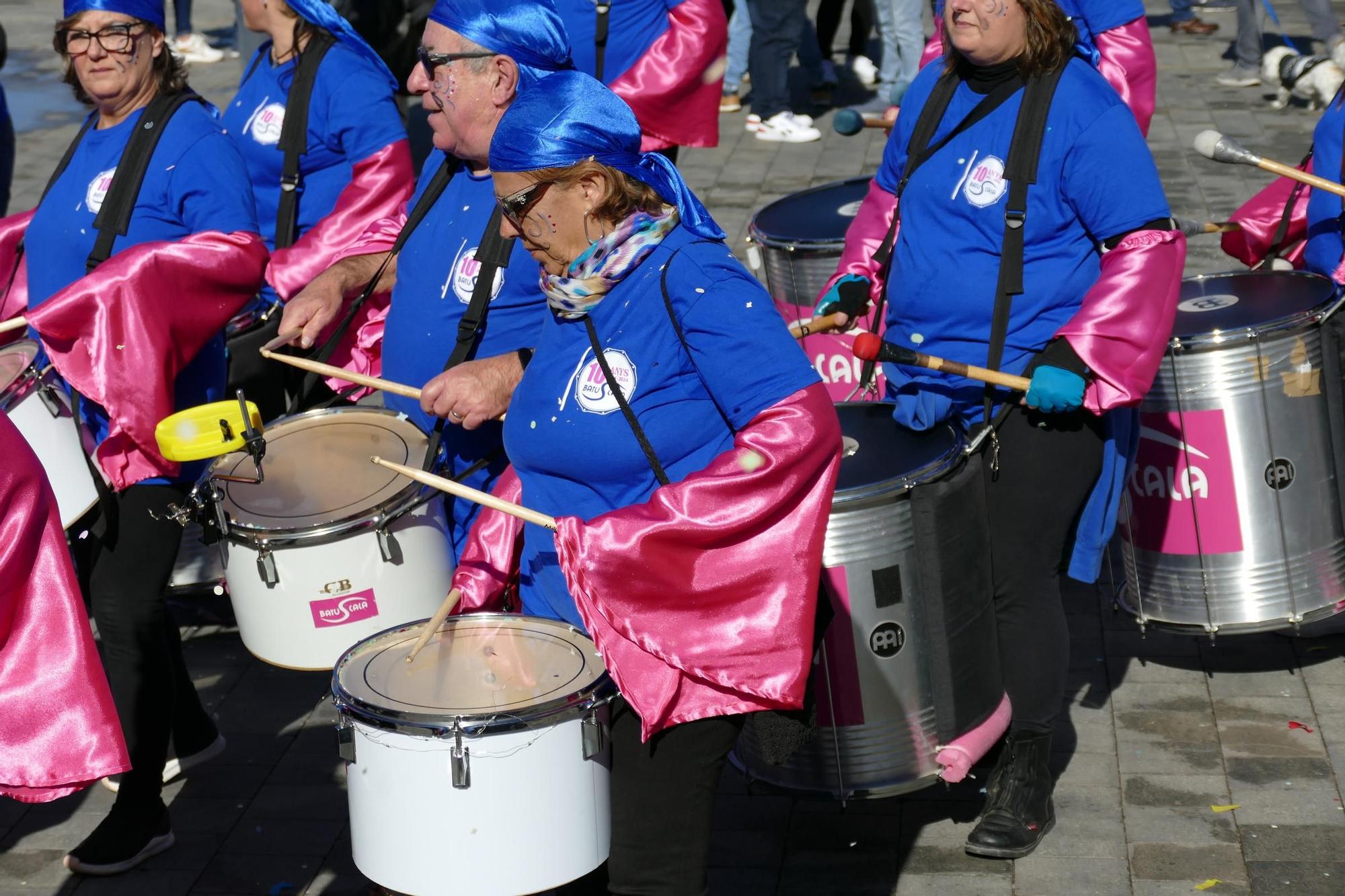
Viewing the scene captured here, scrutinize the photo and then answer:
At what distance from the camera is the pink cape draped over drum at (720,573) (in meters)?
2.54

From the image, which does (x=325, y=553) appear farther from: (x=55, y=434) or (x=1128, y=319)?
(x=1128, y=319)

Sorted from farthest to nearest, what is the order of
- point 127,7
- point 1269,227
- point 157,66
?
point 1269,227 < point 157,66 < point 127,7

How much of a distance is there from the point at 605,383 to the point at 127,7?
6.31 ft

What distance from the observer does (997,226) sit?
3.57 metres

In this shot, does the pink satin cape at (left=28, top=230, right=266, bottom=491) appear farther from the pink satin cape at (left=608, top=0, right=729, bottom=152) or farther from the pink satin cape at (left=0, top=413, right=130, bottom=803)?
the pink satin cape at (left=608, top=0, right=729, bottom=152)

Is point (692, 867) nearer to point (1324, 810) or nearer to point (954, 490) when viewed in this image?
point (954, 490)

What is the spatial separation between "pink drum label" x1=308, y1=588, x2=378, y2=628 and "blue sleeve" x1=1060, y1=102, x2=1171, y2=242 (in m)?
1.65

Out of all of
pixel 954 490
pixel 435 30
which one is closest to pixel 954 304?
pixel 954 490

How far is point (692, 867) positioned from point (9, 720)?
3.77 ft

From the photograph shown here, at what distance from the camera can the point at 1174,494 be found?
4.21 m

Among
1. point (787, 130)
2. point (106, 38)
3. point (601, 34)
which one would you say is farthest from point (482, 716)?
→ point (787, 130)

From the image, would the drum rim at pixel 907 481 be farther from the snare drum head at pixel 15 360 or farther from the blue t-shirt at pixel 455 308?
the snare drum head at pixel 15 360

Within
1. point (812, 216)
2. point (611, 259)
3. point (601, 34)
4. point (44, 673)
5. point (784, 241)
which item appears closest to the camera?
point (611, 259)

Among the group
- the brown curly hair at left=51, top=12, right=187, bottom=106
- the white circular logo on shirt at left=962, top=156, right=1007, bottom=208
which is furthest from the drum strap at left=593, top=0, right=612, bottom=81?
the white circular logo on shirt at left=962, top=156, right=1007, bottom=208
